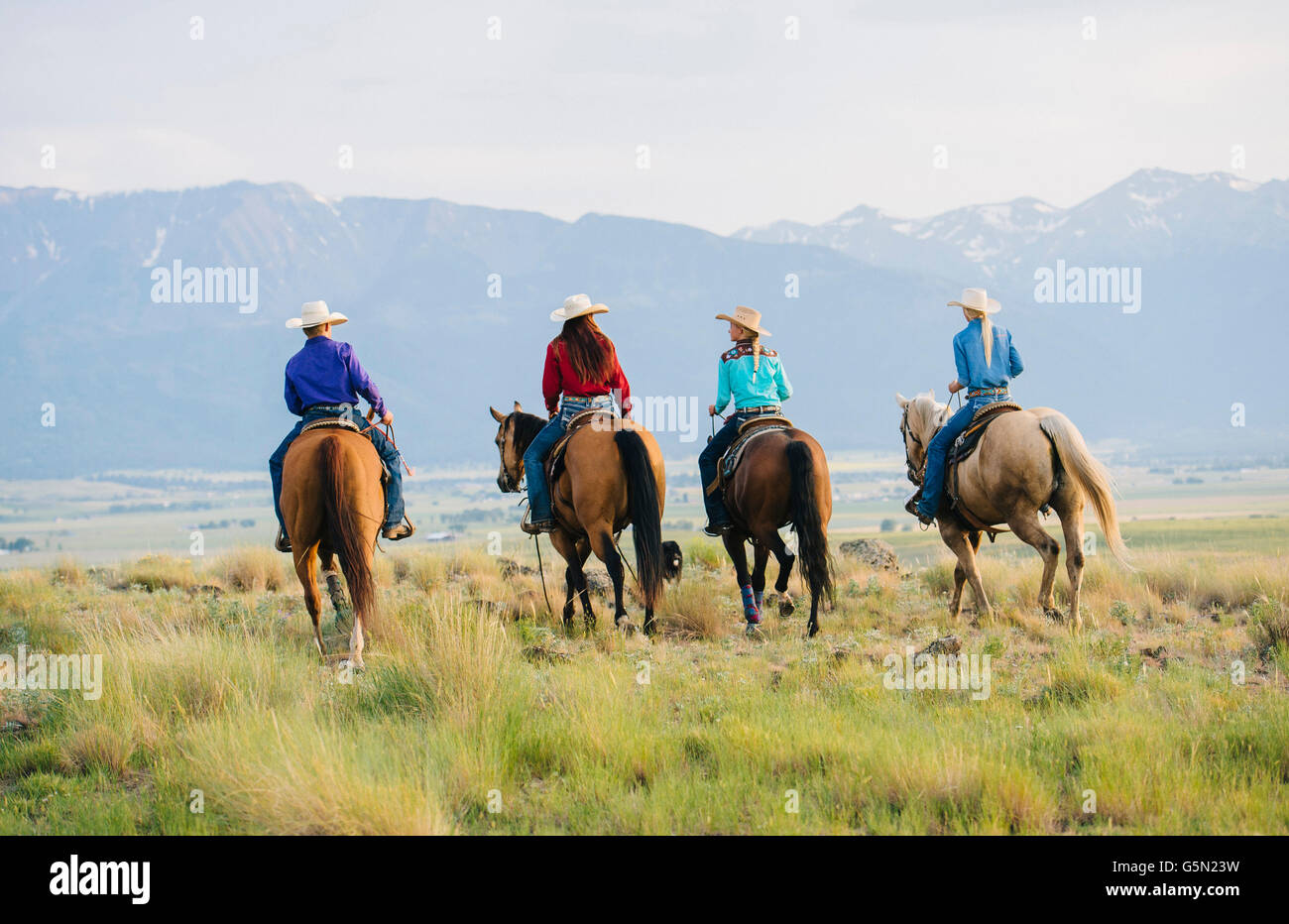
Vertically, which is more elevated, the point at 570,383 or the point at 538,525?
the point at 570,383

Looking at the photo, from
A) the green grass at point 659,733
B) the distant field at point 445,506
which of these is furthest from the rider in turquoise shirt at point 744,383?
the distant field at point 445,506

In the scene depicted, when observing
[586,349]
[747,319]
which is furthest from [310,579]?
[747,319]

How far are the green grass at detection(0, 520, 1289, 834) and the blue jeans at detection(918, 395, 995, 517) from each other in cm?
129

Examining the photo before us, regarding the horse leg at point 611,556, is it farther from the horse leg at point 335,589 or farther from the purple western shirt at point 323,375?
the horse leg at point 335,589

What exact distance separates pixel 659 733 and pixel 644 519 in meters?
3.13

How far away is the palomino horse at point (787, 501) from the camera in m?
9.66

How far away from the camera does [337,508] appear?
8.88m

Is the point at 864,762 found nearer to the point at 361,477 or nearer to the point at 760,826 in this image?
the point at 760,826

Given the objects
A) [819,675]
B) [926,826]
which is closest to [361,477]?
[819,675]

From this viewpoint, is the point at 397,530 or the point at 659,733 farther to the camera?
the point at 397,530

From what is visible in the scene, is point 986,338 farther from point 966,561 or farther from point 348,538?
point 348,538

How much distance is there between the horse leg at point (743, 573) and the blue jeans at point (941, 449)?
182 centimetres

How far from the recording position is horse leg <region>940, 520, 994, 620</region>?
10.5 m
